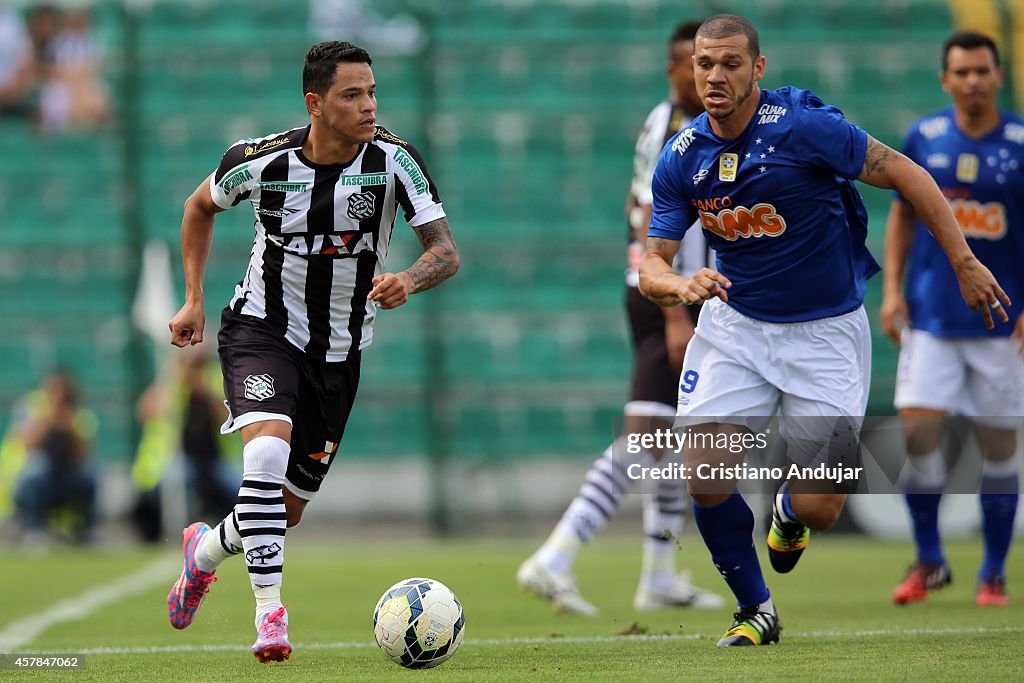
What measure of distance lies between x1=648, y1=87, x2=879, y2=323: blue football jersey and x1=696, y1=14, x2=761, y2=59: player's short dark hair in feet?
0.77

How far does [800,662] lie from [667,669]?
46cm

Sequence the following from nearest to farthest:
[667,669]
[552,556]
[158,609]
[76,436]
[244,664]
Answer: [667,669] → [244,664] → [552,556] → [158,609] → [76,436]

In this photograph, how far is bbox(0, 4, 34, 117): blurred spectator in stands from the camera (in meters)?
15.7

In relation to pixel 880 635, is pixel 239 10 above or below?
above

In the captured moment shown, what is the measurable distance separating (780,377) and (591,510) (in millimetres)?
2274

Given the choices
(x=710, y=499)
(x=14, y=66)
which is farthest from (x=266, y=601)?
(x=14, y=66)

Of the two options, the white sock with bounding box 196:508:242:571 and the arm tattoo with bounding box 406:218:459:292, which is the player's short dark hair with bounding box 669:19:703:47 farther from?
the white sock with bounding box 196:508:242:571

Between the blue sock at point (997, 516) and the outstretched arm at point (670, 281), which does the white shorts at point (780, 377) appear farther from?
the blue sock at point (997, 516)

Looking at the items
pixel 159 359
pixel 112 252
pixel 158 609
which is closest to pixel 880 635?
pixel 158 609

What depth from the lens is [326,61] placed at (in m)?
5.75

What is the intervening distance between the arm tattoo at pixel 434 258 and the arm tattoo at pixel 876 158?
1562 mm

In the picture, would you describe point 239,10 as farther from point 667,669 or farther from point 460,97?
point 667,669

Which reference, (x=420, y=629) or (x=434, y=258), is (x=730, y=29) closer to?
(x=434, y=258)

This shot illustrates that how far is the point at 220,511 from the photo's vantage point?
45.3 feet
